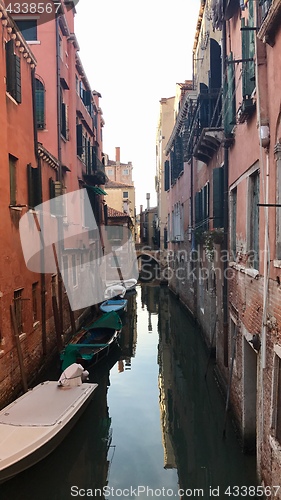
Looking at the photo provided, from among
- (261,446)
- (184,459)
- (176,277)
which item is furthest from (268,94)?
(176,277)

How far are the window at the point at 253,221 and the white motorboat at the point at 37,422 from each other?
3952 mm

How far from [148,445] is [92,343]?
5.25 metres

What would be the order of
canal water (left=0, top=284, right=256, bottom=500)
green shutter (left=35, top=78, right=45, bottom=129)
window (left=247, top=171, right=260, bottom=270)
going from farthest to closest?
green shutter (left=35, top=78, right=45, bottom=129) < window (left=247, top=171, right=260, bottom=270) < canal water (left=0, top=284, right=256, bottom=500)

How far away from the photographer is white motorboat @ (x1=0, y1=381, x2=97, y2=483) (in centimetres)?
547

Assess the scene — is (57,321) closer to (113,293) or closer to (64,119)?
(64,119)

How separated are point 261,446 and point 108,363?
7.18m

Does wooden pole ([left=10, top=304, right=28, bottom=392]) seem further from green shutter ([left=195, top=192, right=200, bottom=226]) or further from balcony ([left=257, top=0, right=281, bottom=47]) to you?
green shutter ([left=195, top=192, right=200, bottom=226])

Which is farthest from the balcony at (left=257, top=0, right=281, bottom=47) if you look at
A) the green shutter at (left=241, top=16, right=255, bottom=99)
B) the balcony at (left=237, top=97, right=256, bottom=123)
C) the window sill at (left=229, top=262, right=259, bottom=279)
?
the window sill at (left=229, top=262, right=259, bottom=279)

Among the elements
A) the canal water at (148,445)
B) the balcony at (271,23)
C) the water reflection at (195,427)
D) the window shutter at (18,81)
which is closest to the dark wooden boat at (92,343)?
the canal water at (148,445)

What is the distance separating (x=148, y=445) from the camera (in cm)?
732

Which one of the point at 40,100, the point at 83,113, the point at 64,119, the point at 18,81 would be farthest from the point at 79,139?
the point at 18,81

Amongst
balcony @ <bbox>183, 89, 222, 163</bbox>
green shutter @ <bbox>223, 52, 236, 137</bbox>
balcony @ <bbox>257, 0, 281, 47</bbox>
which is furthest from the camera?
balcony @ <bbox>183, 89, 222, 163</bbox>

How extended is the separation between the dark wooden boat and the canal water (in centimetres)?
60

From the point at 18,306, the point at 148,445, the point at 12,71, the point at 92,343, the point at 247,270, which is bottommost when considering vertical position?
the point at 148,445
